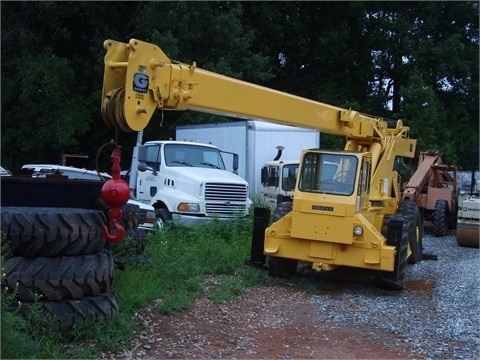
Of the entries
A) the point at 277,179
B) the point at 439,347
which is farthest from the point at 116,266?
the point at 277,179

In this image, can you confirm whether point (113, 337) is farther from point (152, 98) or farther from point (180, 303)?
point (152, 98)

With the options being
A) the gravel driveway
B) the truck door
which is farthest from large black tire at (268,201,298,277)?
the truck door

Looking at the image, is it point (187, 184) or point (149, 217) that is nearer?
point (149, 217)

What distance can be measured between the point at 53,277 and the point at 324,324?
361cm

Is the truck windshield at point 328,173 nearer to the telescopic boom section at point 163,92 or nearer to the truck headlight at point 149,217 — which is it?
the telescopic boom section at point 163,92

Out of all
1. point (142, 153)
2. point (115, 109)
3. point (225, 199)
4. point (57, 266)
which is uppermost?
point (115, 109)

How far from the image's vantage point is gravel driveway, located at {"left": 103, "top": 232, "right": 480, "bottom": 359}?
6629mm

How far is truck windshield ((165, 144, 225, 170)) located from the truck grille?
116 centimetres

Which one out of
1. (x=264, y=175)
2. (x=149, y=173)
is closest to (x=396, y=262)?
(x=149, y=173)

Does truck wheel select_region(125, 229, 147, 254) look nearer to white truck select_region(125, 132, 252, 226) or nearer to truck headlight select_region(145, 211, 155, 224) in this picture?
truck headlight select_region(145, 211, 155, 224)

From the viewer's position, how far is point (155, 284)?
8.14 metres

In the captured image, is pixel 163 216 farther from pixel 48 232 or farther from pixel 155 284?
pixel 48 232

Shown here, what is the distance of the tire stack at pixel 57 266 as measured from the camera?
5.86 m

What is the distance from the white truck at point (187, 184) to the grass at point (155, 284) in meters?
0.54
